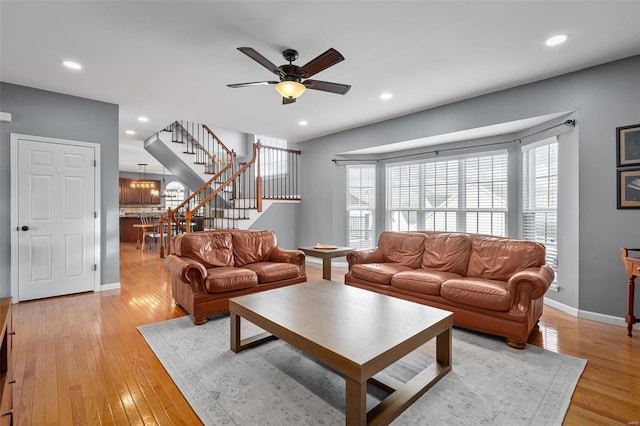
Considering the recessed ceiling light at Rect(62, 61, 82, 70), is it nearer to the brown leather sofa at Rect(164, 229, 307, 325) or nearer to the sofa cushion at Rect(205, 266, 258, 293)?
the brown leather sofa at Rect(164, 229, 307, 325)

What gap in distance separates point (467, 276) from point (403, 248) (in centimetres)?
92

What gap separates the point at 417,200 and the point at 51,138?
577 cm

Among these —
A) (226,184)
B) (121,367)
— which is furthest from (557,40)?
(226,184)

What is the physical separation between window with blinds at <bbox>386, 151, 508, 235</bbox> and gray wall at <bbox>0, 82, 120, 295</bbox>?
483cm

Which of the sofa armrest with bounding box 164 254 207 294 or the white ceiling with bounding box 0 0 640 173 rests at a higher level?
the white ceiling with bounding box 0 0 640 173

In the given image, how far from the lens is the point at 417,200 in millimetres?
5766

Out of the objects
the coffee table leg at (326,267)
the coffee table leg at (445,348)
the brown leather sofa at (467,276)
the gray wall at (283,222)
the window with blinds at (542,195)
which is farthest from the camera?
the gray wall at (283,222)

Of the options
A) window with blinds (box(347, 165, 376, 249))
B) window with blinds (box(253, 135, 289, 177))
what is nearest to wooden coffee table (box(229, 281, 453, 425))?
window with blinds (box(347, 165, 376, 249))

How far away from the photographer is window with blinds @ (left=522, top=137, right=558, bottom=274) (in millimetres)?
3943

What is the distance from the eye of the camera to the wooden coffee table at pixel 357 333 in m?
1.63

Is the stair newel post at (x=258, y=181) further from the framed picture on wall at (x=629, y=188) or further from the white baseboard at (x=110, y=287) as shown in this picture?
the framed picture on wall at (x=629, y=188)

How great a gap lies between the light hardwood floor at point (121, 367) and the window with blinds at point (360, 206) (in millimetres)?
3310

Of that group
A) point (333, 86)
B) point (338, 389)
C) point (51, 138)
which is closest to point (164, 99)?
point (51, 138)

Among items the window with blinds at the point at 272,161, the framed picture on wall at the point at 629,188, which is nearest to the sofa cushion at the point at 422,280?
the framed picture on wall at the point at 629,188
